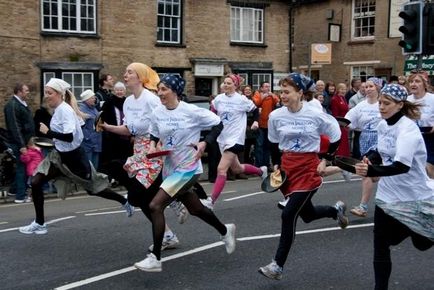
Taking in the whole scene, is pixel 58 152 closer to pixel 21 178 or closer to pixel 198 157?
pixel 198 157

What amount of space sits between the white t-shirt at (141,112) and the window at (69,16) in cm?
1251

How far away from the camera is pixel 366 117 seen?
8.88 m

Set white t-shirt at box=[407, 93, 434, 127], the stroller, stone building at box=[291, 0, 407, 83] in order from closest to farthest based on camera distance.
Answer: white t-shirt at box=[407, 93, 434, 127], the stroller, stone building at box=[291, 0, 407, 83]

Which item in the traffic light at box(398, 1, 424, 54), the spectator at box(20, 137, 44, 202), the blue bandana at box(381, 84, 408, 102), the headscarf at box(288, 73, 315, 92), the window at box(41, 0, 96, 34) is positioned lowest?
the spectator at box(20, 137, 44, 202)

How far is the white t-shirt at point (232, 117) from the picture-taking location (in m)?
10.2

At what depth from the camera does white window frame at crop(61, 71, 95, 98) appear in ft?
64.2

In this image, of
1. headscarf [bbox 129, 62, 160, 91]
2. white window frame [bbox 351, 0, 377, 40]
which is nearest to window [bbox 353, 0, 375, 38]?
white window frame [bbox 351, 0, 377, 40]

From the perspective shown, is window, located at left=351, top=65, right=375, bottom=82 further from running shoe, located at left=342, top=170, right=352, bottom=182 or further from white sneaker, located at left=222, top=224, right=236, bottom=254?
white sneaker, located at left=222, top=224, right=236, bottom=254

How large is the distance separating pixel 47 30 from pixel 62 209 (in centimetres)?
995

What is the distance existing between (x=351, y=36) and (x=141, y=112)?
80.8 feet

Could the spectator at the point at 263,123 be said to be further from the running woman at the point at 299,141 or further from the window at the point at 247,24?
the window at the point at 247,24

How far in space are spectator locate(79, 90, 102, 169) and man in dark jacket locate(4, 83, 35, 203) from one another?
3.99 feet

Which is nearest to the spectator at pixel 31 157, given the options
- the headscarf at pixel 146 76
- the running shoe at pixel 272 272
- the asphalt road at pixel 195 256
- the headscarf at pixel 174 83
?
the asphalt road at pixel 195 256

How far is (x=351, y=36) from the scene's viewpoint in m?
30.5
